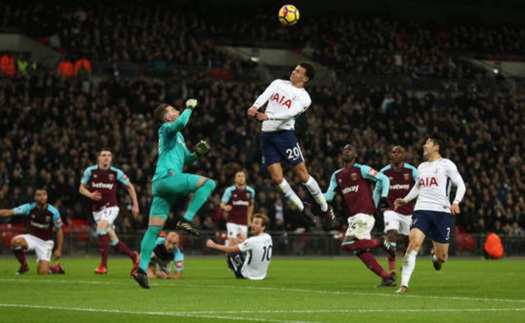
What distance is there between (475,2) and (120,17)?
814 inches

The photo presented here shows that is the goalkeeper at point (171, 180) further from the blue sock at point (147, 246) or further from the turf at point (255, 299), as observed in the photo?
the turf at point (255, 299)

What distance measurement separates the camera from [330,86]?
4353 cm

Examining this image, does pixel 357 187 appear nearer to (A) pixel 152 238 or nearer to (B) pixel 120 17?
(A) pixel 152 238

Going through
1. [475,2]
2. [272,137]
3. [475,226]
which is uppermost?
[475,2]

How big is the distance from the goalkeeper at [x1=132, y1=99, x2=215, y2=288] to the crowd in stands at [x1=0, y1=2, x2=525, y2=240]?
13.4 m

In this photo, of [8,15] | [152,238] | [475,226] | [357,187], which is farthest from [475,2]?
[152,238]

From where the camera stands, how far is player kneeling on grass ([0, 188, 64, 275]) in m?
20.9

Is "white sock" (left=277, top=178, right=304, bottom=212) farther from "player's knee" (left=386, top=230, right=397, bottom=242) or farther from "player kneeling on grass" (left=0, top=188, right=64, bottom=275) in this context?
"player kneeling on grass" (left=0, top=188, right=64, bottom=275)

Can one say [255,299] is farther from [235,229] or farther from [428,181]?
[235,229]

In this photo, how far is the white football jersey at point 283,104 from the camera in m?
15.4

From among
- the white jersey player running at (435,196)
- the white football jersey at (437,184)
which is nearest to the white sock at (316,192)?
the white jersey player running at (435,196)

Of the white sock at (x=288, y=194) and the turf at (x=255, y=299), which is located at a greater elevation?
the white sock at (x=288, y=194)

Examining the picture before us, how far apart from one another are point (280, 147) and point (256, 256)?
4.60 meters

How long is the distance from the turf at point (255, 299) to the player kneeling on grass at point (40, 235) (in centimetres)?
43
